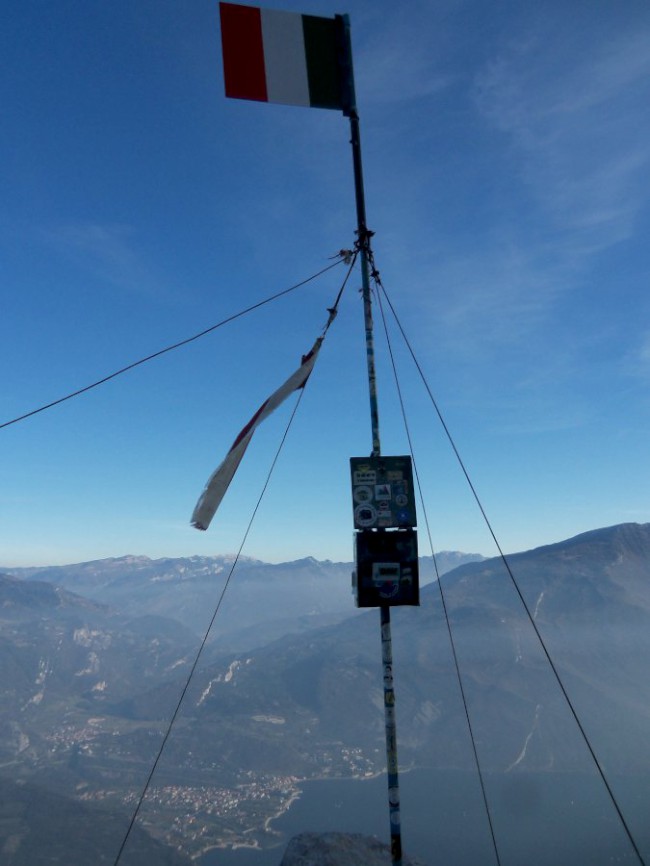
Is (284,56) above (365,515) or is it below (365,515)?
above

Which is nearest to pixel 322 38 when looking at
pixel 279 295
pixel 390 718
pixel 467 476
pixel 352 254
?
pixel 352 254

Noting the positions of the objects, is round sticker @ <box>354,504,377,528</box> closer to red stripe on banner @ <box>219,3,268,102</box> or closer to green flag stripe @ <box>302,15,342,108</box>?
green flag stripe @ <box>302,15,342,108</box>

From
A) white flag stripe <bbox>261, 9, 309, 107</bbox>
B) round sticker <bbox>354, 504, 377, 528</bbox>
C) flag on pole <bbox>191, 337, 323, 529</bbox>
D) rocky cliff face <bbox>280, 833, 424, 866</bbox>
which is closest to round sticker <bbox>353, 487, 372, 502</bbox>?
round sticker <bbox>354, 504, 377, 528</bbox>

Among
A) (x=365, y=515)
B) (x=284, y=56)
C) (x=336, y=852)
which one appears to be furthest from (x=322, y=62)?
(x=336, y=852)

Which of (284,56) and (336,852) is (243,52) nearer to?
(284,56)

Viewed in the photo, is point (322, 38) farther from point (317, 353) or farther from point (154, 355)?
point (154, 355)

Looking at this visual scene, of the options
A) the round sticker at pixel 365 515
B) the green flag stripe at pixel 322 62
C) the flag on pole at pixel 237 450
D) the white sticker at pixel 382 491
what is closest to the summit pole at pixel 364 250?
the green flag stripe at pixel 322 62
